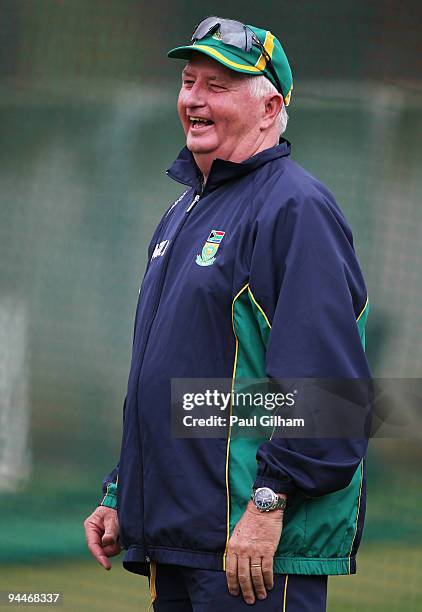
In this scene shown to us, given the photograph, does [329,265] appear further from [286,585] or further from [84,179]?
[84,179]

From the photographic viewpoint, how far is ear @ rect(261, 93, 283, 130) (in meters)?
2.53

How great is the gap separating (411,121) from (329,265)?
7.86 feet

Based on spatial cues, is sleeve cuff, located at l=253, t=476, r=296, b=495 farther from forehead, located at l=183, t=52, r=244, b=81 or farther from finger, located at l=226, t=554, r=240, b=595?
forehead, located at l=183, t=52, r=244, b=81

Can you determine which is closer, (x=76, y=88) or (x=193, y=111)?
(x=193, y=111)

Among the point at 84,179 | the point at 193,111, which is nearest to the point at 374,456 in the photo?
Result: the point at 84,179

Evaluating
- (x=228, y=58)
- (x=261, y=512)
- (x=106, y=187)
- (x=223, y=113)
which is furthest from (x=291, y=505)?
(x=106, y=187)

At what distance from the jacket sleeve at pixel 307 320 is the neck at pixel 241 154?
10.1 inches

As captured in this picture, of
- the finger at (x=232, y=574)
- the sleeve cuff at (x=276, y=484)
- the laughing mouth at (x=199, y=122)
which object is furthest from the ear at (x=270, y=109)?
the finger at (x=232, y=574)

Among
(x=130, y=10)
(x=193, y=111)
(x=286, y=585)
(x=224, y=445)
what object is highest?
(x=130, y=10)

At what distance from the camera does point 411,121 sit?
4.48m

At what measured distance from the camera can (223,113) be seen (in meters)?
2.50

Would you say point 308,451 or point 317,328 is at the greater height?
point 317,328

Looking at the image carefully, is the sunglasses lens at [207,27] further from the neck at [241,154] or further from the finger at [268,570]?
the finger at [268,570]

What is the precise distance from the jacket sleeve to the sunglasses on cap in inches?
A: 15.7
